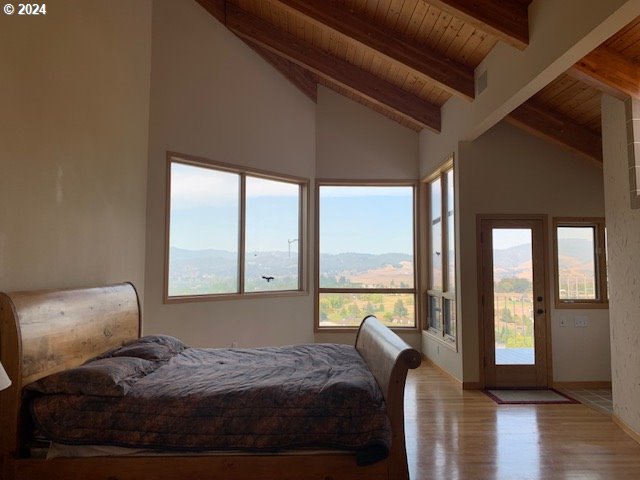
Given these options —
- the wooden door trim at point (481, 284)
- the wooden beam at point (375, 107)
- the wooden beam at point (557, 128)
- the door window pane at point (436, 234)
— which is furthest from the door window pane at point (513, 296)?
the wooden beam at point (375, 107)

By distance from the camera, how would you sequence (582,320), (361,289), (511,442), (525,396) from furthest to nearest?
(361,289), (582,320), (525,396), (511,442)

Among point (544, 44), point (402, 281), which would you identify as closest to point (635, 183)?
point (544, 44)

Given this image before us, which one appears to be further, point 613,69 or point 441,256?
point 441,256

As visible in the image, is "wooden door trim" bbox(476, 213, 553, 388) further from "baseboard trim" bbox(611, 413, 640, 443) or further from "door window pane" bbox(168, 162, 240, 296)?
"door window pane" bbox(168, 162, 240, 296)

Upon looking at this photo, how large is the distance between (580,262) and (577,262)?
0.11 feet

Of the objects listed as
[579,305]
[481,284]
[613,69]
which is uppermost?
[613,69]

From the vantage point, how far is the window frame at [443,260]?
5414 mm

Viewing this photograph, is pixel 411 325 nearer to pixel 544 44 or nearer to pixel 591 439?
pixel 591 439

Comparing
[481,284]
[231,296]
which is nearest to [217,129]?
[231,296]

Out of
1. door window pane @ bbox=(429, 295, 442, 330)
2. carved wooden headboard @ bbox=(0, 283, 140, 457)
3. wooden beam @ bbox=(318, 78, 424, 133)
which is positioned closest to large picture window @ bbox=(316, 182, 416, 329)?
door window pane @ bbox=(429, 295, 442, 330)

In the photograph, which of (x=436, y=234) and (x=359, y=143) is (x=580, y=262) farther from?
(x=359, y=143)

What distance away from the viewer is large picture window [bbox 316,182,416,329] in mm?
6707

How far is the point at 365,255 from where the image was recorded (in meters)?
6.81

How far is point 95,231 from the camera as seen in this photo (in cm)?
353
